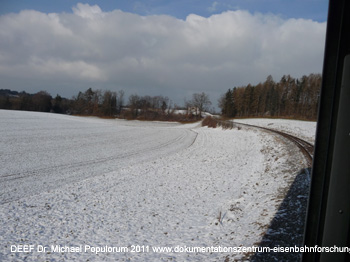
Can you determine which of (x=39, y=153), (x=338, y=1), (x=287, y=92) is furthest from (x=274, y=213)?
(x=287, y=92)

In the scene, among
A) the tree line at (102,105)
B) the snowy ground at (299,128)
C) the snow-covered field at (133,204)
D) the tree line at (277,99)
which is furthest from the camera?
the tree line at (102,105)

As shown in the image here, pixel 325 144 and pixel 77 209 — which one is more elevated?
pixel 325 144

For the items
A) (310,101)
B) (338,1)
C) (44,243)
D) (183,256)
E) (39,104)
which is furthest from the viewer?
(39,104)

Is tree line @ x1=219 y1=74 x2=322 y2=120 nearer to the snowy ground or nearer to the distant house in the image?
the distant house

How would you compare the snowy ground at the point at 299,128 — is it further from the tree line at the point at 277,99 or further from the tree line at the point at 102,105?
the tree line at the point at 102,105

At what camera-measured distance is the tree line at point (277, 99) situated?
65988 mm

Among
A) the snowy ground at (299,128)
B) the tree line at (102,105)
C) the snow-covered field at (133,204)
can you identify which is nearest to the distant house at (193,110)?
the tree line at (102,105)

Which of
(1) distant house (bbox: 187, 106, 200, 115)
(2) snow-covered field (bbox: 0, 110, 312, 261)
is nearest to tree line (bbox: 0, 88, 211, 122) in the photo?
(1) distant house (bbox: 187, 106, 200, 115)

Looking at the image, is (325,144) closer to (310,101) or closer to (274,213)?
(274,213)

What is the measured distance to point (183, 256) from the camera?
21.0 ft

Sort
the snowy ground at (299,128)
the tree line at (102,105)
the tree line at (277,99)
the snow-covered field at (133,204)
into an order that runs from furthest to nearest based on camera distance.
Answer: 1. the tree line at (102,105)
2. the tree line at (277,99)
3. the snowy ground at (299,128)
4. the snow-covered field at (133,204)

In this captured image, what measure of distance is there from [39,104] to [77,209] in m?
110

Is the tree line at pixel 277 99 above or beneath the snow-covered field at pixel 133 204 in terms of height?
above

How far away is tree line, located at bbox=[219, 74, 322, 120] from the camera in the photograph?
216 ft
